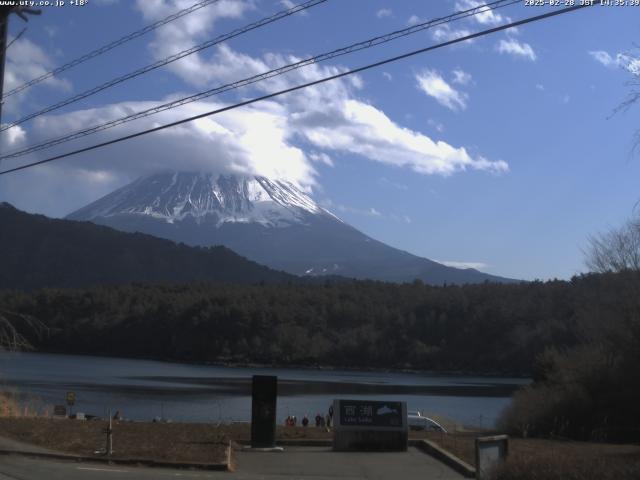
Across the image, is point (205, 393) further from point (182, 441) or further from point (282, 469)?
point (282, 469)

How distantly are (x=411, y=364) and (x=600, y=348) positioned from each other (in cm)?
10811

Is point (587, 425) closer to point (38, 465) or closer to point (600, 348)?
point (600, 348)

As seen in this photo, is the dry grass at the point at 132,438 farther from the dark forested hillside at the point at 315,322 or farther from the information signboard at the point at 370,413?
the dark forested hillside at the point at 315,322

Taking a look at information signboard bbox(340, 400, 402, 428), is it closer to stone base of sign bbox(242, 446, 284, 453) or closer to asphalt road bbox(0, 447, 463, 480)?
asphalt road bbox(0, 447, 463, 480)

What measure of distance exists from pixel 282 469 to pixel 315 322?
141 meters

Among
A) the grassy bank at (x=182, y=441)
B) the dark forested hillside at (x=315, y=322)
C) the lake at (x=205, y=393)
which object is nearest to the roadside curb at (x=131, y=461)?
the grassy bank at (x=182, y=441)

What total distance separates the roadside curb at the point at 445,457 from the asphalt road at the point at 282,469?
0.56 feet

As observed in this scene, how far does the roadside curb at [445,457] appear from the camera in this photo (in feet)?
51.7

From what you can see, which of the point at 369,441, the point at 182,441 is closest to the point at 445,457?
the point at 369,441

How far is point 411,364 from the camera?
139 meters

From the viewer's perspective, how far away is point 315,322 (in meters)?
157

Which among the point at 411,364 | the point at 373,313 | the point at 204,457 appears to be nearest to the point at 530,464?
the point at 204,457

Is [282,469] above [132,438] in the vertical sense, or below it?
below

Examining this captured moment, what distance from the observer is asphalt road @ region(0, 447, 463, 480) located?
14.2m
